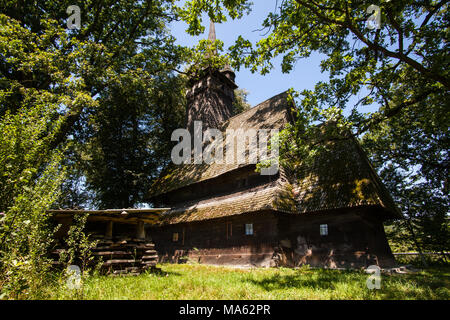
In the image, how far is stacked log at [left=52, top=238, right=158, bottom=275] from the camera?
25.5 ft

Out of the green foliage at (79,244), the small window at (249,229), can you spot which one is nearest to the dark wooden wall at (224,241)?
the small window at (249,229)

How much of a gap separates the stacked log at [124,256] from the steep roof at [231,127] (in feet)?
23.9

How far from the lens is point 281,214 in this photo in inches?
464

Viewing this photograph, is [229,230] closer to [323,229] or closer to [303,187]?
[303,187]

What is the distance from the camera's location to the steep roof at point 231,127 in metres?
15.5

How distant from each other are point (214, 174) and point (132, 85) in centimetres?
959

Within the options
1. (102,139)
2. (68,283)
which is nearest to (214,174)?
(68,283)

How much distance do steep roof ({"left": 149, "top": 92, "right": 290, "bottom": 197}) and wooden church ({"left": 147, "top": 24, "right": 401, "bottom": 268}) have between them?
0.11 meters

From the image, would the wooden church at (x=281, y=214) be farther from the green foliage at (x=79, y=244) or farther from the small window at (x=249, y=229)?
the green foliage at (x=79, y=244)

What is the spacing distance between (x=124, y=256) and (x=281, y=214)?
775 cm

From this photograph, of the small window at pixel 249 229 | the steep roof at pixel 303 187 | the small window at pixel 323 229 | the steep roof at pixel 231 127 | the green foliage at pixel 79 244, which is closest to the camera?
the green foliage at pixel 79 244

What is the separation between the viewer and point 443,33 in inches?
282

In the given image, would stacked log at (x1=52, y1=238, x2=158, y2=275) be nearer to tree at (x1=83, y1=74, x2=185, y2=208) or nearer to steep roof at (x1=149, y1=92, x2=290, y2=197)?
steep roof at (x1=149, y1=92, x2=290, y2=197)
